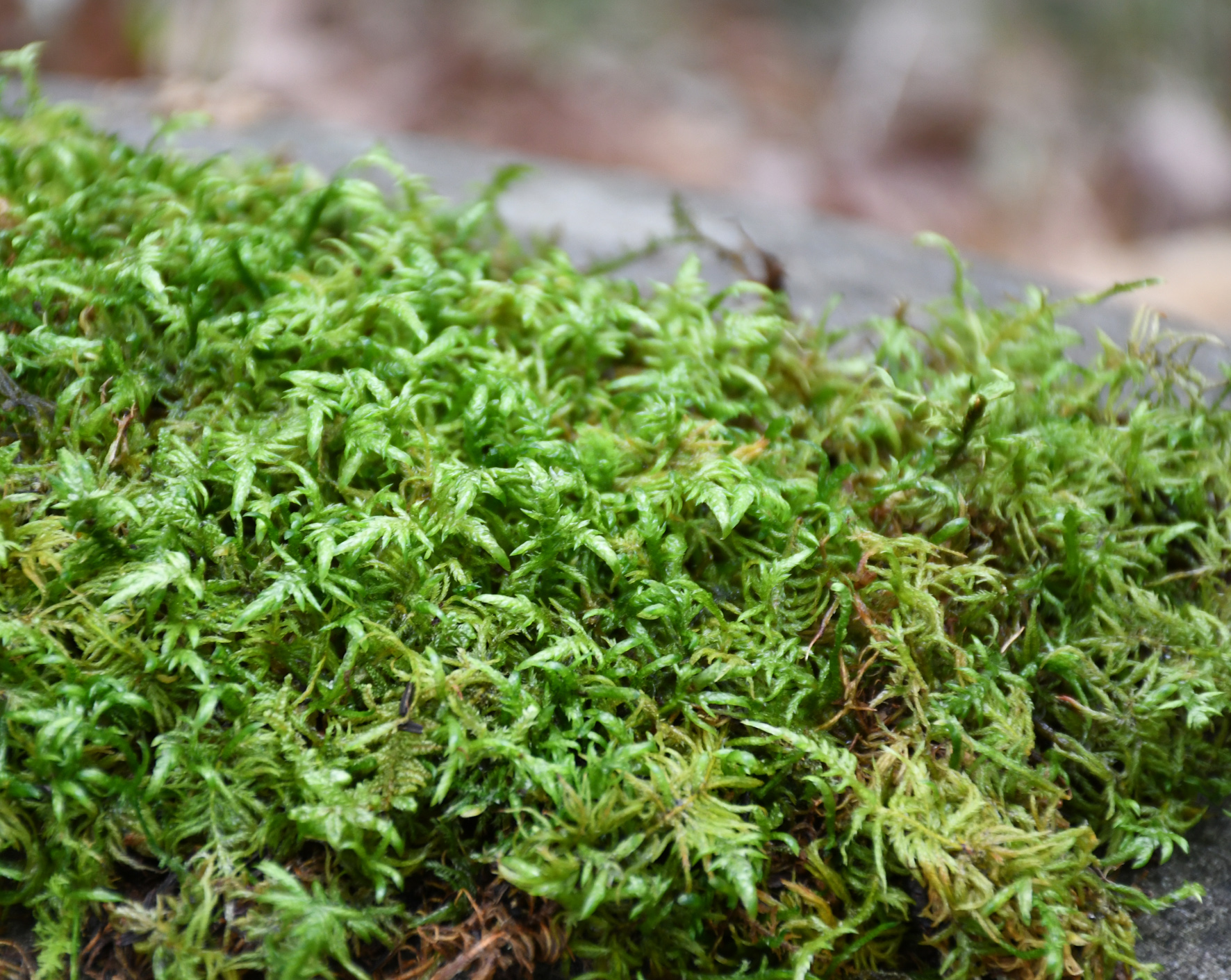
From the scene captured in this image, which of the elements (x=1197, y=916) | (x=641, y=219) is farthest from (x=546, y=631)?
(x=641, y=219)

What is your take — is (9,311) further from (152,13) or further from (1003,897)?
(152,13)

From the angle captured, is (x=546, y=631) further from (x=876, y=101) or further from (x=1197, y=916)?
(x=876, y=101)

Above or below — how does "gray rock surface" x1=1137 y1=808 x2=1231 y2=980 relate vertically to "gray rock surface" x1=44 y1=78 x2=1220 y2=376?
below

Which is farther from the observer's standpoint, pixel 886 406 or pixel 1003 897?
pixel 886 406

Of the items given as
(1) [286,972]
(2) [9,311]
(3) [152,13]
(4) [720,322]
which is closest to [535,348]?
(4) [720,322]

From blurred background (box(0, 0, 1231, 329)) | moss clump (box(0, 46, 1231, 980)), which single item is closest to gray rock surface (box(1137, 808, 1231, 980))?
moss clump (box(0, 46, 1231, 980))

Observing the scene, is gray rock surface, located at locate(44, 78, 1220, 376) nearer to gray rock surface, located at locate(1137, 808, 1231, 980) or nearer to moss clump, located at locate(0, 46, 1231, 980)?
moss clump, located at locate(0, 46, 1231, 980)

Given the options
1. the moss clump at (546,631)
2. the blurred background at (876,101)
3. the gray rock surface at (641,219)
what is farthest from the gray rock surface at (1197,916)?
the blurred background at (876,101)
